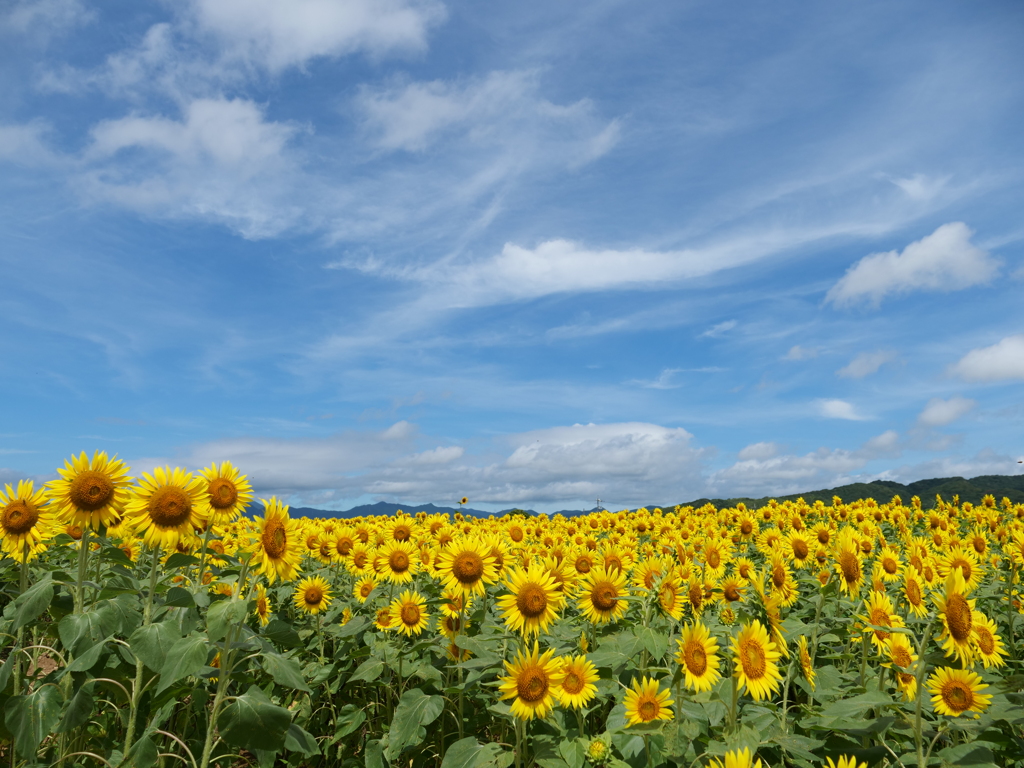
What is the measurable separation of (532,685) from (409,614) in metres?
2.42

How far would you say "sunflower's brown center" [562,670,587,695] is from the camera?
454 cm

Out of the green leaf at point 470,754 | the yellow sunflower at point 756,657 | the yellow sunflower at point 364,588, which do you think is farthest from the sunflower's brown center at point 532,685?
the yellow sunflower at point 364,588

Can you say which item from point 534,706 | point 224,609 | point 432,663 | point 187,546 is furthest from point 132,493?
point 534,706

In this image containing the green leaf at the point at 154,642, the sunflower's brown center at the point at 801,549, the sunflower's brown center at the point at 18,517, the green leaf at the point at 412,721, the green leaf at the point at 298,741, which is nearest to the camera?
the green leaf at the point at 154,642

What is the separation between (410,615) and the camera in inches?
253

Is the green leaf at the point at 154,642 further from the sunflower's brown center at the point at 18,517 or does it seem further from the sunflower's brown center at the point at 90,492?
the sunflower's brown center at the point at 18,517

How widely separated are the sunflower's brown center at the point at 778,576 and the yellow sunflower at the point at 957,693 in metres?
2.97

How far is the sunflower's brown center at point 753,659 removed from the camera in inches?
167

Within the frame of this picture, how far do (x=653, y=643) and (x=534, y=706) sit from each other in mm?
1066

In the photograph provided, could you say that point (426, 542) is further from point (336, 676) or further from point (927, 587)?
point (927, 587)

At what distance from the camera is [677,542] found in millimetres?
10406

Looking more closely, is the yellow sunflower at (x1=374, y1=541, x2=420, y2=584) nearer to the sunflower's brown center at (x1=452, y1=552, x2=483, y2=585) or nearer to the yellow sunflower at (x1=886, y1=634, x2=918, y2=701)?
the sunflower's brown center at (x1=452, y1=552, x2=483, y2=585)

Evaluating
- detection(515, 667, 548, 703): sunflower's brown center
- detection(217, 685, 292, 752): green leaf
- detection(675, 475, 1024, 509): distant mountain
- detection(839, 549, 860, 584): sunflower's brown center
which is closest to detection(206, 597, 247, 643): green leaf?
detection(217, 685, 292, 752): green leaf

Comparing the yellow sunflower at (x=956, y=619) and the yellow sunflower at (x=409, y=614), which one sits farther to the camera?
the yellow sunflower at (x=409, y=614)
